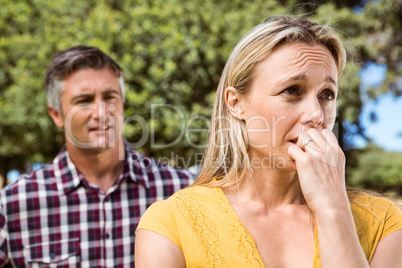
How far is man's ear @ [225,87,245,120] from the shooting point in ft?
7.27

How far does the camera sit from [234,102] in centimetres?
225

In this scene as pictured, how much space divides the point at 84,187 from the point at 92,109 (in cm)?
62

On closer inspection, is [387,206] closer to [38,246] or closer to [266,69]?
[266,69]

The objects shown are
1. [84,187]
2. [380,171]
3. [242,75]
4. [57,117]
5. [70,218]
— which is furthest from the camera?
[380,171]

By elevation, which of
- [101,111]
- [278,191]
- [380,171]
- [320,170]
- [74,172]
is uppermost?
[101,111]

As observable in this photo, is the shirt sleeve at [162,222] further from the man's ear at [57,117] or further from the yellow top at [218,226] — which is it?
the man's ear at [57,117]

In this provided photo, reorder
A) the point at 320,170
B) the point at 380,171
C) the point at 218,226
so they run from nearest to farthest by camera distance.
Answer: the point at 320,170
the point at 218,226
the point at 380,171

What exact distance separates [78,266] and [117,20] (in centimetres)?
759

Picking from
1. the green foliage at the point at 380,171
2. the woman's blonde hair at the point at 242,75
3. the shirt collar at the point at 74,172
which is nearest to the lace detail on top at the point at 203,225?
the woman's blonde hair at the point at 242,75

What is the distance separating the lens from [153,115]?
947 centimetres

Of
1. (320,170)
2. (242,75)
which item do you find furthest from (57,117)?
(320,170)

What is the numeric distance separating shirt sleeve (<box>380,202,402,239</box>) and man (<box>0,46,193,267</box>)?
6.10 ft

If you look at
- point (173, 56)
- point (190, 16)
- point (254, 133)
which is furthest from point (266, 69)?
point (190, 16)

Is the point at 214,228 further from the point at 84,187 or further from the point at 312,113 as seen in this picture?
the point at 84,187
